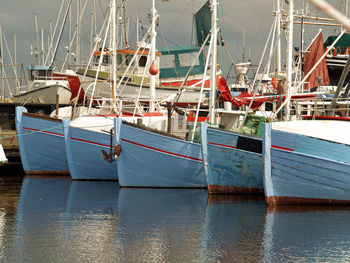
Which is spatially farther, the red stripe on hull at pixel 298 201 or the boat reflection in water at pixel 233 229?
the red stripe on hull at pixel 298 201

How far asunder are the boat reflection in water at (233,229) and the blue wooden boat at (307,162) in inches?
45.3

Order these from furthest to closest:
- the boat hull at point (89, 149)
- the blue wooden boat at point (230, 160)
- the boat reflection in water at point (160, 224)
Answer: the boat hull at point (89, 149), the blue wooden boat at point (230, 160), the boat reflection in water at point (160, 224)

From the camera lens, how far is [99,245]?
12.0 metres

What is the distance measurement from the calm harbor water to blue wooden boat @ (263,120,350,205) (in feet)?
1.51

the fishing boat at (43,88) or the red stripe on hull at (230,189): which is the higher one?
the fishing boat at (43,88)

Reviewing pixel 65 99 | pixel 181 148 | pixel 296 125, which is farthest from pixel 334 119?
pixel 65 99

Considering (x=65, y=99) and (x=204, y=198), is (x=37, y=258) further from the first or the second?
(x=65, y=99)

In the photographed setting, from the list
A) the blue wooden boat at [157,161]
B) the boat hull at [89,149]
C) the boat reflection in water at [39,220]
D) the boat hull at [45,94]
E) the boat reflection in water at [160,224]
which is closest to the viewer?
the boat reflection in water at [39,220]

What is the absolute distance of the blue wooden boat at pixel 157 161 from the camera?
69.7 feet

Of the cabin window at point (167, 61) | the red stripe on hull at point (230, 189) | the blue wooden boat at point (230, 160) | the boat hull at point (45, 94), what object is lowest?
the red stripe on hull at point (230, 189)

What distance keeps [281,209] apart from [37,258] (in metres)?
8.54

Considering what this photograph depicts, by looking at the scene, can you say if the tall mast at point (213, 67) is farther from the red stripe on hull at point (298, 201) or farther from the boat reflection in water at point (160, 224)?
the red stripe on hull at point (298, 201)

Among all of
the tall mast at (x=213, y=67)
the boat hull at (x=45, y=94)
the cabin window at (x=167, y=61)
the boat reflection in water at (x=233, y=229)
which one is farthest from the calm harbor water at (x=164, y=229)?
the cabin window at (x=167, y=61)

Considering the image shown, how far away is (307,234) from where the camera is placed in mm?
13484
